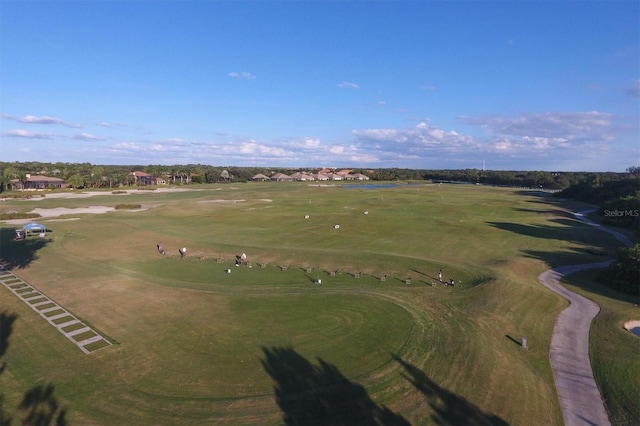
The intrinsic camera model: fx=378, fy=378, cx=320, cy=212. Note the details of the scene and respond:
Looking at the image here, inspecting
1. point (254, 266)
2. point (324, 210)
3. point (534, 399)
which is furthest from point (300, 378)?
point (324, 210)

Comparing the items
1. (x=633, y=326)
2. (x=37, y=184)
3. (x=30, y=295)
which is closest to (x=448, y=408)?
(x=633, y=326)

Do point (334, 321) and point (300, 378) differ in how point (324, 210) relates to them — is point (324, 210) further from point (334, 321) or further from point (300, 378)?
point (300, 378)

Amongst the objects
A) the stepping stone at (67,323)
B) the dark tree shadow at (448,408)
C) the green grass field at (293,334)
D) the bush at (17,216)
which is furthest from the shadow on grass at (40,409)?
the bush at (17,216)

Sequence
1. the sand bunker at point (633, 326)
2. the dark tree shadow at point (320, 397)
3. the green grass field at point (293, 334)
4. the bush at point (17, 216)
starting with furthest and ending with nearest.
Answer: the bush at point (17, 216) < the sand bunker at point (633, 326) < the green grass field at point (293, 334) < the dark tree shadow at point (320, 397)

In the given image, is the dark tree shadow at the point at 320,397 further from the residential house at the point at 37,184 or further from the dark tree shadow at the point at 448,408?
the residential house at the point at 37,184

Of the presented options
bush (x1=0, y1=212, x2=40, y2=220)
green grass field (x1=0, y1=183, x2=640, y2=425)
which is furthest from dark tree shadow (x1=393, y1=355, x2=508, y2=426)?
bush (x1=0, y1=212, x2=40, y2=220)

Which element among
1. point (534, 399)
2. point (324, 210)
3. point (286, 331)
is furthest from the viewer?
point (324, 210)
